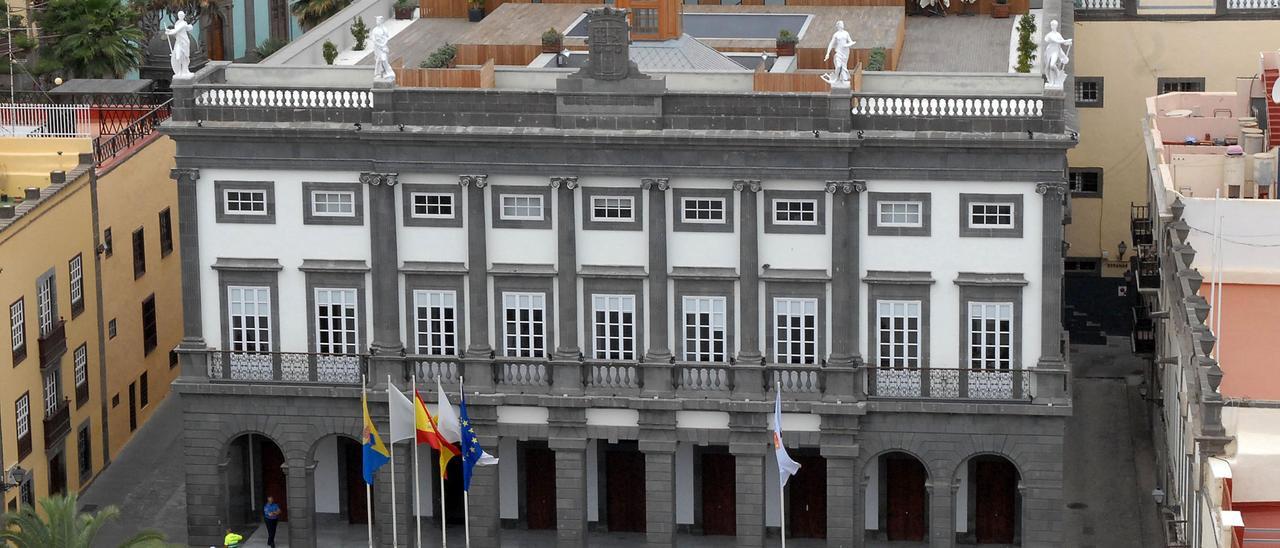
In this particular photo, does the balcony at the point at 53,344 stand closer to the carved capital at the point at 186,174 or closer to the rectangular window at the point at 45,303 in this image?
the rectangular window at the point at 45,303

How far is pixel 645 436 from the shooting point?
94.5 m

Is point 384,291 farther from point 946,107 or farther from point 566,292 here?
point 946,107

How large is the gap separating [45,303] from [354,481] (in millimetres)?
11469

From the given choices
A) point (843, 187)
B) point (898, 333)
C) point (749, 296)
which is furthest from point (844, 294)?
point (843, 187)

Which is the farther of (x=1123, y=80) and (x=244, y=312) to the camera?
(x=1123, y=80)

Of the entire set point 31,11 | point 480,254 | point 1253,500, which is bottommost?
point 1253,500

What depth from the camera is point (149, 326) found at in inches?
4328

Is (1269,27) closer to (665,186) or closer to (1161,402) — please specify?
(1161,402)

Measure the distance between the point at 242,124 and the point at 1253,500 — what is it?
32422mm

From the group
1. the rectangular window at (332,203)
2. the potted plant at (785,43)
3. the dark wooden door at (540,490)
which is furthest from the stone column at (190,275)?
the potted plant at (785,43)

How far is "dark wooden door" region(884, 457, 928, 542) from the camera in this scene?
318 feet

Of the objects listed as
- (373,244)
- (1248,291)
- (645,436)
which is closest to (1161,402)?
(1248,291)

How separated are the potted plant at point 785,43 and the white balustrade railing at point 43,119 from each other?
993 inches

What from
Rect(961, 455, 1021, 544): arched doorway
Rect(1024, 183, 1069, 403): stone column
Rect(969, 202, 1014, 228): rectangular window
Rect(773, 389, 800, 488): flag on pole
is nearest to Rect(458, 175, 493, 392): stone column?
Rect(773, 389, 800, 488): flag on pole
